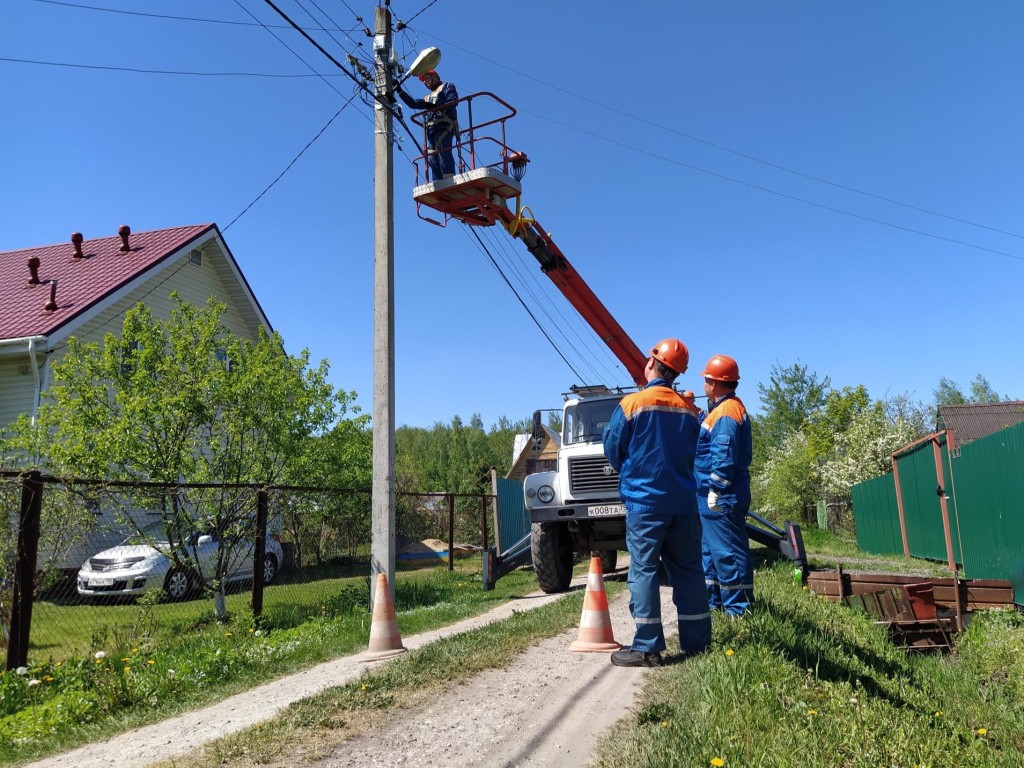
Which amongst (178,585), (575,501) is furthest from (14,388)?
(575,501)

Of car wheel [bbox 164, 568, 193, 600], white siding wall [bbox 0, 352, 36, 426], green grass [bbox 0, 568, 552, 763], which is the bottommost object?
green grass [bbox 0, 568, 552, 763]

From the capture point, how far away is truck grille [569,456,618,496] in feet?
31.5

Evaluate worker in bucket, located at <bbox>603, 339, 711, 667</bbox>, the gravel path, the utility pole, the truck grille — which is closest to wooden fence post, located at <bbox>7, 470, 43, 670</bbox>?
the gravel path

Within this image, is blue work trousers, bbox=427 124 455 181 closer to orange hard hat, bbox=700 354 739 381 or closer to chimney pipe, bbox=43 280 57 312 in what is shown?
orange hard hat, bbox=700 354 739 381

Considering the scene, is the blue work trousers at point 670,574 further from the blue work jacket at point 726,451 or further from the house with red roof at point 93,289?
the house with red roof at point 93,289

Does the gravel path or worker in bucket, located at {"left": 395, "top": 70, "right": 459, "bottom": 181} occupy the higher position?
worker in bucket, located at {"left": 395, "top": 70, "right": 459, "bottom": 181}

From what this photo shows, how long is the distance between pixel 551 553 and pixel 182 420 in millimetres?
4977

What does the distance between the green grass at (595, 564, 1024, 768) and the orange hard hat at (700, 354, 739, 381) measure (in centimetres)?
190

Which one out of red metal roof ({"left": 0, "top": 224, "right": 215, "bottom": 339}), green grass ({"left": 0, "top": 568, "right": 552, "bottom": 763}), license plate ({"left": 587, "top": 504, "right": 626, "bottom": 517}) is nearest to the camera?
green grass ({"left": 0, "top": 568, "right": 552, "bottom": 763})

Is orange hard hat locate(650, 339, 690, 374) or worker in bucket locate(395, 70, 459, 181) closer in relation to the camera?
orange hard hat locate(650, 339, 690, 374)

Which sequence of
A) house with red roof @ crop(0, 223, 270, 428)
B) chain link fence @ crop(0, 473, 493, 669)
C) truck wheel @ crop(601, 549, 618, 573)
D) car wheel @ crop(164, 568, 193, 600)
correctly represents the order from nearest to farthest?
1. chain link fence @ crop(0, 473, 493, 669)
2. car wheel @ crop(164, 568, 193, 600)
3. truck wheel @ crop(601, 549, 618, 573)
4. house with red roof @ crop(0, 223, 270, 428)

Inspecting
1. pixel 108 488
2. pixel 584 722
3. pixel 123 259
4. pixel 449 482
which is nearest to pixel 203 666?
pixel 108 488

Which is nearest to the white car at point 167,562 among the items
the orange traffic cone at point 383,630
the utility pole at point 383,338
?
the utility pole at point 383,338

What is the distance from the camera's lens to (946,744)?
352cm
